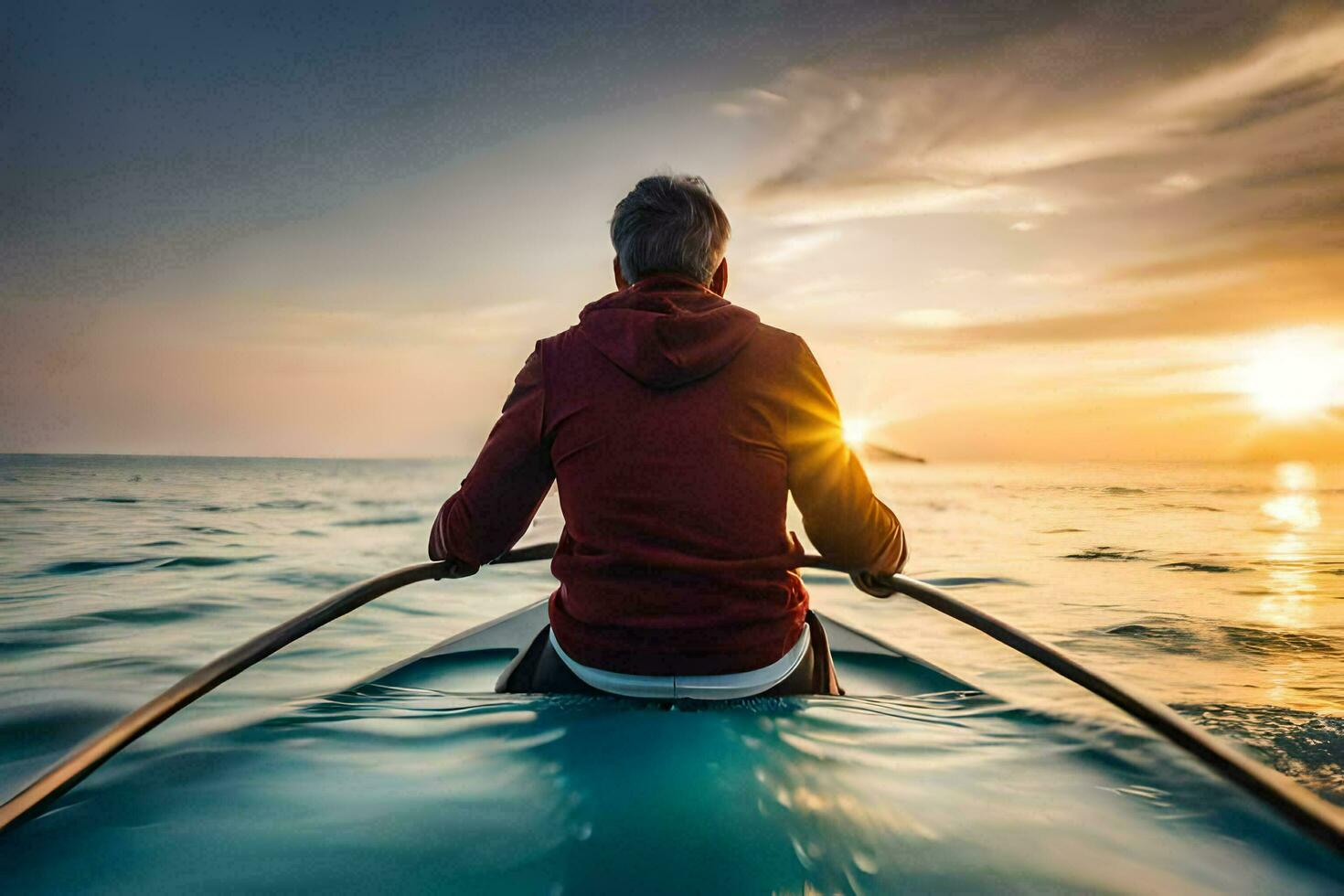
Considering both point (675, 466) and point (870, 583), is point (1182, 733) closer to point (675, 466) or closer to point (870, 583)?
point (870, 583)

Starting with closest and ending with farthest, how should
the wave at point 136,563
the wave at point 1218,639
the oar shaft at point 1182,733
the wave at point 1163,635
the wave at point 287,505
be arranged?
the oar shaft at point 1182,733 < the wave at point 1218,639 < the wave at point 1163,635 < the wave at point 136,563 < the wave at point 287,505

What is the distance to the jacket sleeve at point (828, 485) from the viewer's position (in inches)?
68.2

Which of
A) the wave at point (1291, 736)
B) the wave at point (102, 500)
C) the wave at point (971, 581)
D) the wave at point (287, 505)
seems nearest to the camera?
the wave at point (1291, 736)

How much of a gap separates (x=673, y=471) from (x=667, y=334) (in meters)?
0.33

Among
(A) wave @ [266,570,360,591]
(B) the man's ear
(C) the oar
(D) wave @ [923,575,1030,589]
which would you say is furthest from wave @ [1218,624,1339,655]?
(A) wave @ [266,570,360,591]

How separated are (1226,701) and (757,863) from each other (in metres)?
3.96

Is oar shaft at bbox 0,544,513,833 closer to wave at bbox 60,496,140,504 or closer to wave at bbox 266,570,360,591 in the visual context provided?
wave at bbox 266,570,360,591

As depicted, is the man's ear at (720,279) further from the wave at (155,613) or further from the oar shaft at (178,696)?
the wave at (155,613)

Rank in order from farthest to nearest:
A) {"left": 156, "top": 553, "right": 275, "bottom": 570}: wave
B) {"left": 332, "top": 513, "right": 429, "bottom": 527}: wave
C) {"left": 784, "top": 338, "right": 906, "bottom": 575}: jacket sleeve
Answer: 1. {"left": 332, "top": 513, "right": 429, "bottom": 527}: wave
2. {"left": 156, "top": 553, "right": 275, "bottom": 570}: wave
3. {"left": 784, "top": 338, "right": 906, "bottom": 575}: jacket sleeve

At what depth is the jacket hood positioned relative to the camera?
161cm

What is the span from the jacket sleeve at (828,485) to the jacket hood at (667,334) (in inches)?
8.1

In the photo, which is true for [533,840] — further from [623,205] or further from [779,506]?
[623,205]

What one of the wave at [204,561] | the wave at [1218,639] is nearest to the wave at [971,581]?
the wave at [1218,639]

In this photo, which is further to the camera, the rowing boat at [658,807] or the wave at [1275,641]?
the wave at [1275,641]
